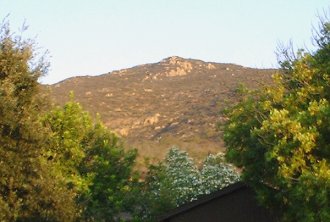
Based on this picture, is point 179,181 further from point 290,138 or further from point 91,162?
point 290,138

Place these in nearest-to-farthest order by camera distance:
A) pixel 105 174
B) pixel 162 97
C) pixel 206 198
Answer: pixel 206 198
pixel 105 174
pixel 162 97

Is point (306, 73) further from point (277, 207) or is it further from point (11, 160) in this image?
point (11, 160)

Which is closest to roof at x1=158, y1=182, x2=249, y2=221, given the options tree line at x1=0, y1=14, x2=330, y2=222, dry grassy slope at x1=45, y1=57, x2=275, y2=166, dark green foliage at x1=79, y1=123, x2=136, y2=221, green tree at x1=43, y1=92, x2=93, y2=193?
tree line at x1=0, y1=14, x2=330, y2=222

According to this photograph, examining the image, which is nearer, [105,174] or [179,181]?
[105,174]

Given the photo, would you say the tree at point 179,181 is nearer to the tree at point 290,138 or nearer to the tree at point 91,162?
the tree at point 91,162

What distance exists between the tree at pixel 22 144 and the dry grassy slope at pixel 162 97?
4787 centimetres

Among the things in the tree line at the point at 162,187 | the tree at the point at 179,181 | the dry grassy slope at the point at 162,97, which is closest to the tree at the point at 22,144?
the tree line at the point at 162,187

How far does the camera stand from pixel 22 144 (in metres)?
25.1

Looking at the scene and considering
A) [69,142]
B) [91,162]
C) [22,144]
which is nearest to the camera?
[22,144]

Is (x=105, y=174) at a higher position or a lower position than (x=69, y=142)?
lower

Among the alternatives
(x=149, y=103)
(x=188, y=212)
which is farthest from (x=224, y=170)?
(x=149, y=103)

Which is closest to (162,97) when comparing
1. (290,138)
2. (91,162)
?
(91,162)

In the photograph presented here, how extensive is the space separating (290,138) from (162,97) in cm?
9469

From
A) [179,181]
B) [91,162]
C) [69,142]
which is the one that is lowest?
[179,181]
